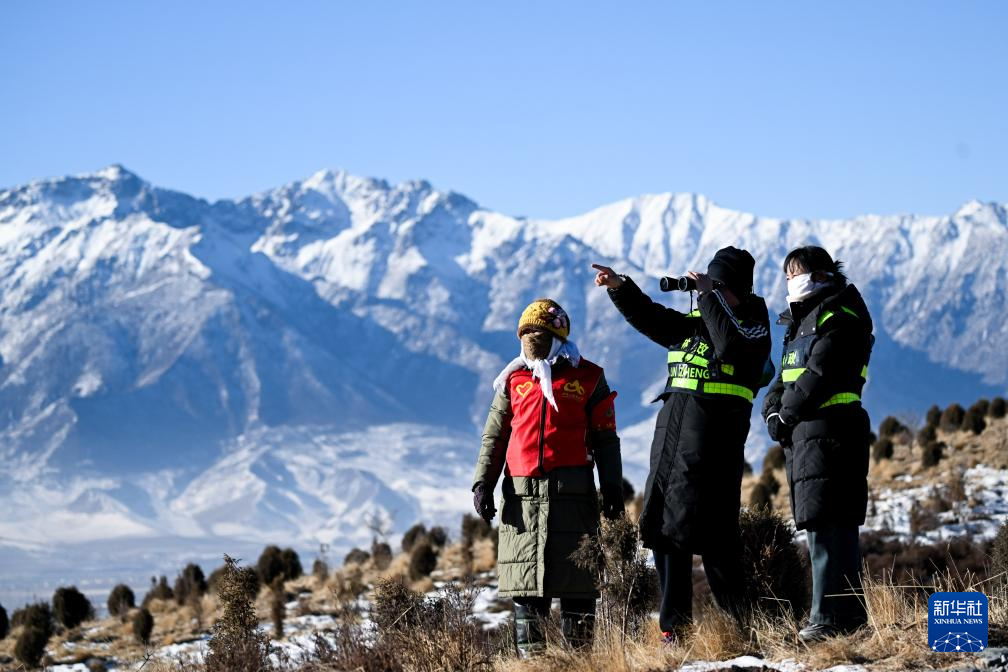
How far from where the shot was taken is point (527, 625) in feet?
23.1

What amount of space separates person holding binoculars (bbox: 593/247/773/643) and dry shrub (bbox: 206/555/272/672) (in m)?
2.11

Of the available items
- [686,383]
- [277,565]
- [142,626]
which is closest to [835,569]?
[686,383]

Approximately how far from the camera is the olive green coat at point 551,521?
7.05 m

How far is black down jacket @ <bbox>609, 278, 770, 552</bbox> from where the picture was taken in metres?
6.78

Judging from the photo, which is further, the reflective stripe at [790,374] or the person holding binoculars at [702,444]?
the person holding binoculars at [702,444]

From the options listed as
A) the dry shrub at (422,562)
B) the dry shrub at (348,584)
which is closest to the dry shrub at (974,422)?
the dry shrub at (422,562)

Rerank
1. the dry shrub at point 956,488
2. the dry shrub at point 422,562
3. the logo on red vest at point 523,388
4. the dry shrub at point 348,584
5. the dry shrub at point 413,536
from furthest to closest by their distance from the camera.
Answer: the dry shrub at point 413,536, the dry shrub at point 422,562, the dry shrub at point 956,488, the dry shrub at point 348,584, the logo on red vest at point 523,388

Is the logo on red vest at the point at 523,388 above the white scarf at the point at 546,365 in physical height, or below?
below

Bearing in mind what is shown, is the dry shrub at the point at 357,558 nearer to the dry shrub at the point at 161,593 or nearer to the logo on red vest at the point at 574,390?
the dry shrub at the point at 161,593

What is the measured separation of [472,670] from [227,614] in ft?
7.10

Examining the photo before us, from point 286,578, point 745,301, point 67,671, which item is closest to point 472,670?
point 745,301

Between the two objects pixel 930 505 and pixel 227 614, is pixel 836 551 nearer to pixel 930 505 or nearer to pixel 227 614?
pixel 227 614

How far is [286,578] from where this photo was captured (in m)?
24.7

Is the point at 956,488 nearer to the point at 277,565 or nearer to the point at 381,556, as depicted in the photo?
the point at 381,556
